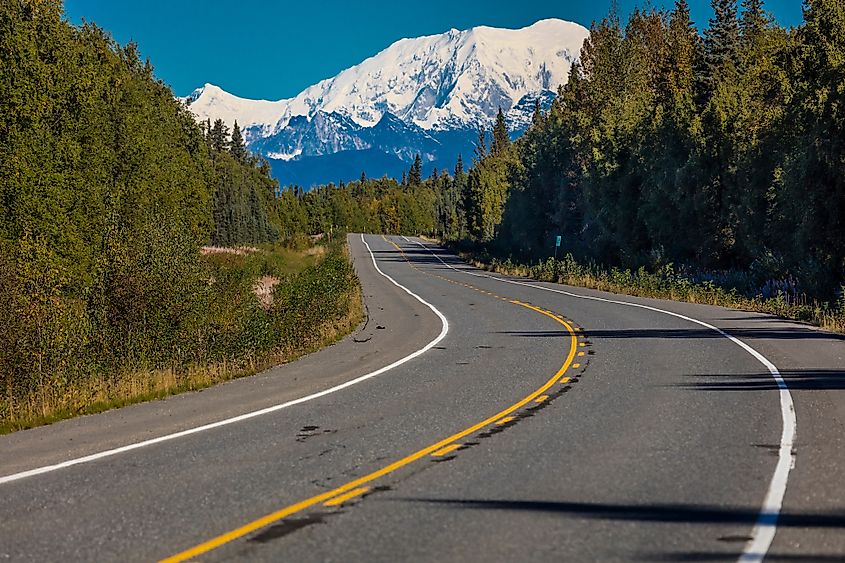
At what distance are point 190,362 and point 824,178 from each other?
2397 cm

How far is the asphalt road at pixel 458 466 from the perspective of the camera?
20.1 ft

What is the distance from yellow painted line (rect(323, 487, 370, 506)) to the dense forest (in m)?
27.3

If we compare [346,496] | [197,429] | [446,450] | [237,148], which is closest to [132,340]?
[197,429]

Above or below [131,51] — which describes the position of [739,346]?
below

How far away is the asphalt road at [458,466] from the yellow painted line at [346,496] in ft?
0.11

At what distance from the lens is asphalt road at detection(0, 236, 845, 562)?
6.11m

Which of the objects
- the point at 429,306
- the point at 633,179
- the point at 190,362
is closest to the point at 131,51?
the point at 633,179

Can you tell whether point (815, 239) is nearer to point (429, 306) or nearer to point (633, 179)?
point (429, 306)

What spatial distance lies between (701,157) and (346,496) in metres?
39.3

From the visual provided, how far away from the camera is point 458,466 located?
8.35 meters

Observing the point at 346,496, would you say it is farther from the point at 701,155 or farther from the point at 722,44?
the point at 722,44

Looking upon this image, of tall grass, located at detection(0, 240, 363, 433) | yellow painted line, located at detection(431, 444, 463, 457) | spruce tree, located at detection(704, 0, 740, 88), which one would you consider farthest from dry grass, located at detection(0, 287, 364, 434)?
spruce tree, located at detection(704, 0, 740, 88)

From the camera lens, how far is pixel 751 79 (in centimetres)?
4694

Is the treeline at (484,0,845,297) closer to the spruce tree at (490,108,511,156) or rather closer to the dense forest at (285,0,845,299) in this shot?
the dense forest at (285,0,845,299)
